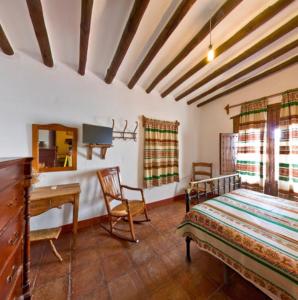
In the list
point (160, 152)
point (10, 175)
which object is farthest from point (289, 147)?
point (10, 175)

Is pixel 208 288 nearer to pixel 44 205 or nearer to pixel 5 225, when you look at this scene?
pixel 5 225

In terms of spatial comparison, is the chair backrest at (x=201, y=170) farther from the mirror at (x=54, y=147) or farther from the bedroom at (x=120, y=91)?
the mirror at (x=54, y=147)

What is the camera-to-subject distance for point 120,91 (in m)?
3.04

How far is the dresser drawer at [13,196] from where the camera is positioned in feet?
2.52

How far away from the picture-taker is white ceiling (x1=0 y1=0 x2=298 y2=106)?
60.7 inches

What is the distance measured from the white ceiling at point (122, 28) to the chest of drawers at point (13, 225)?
1592 mm

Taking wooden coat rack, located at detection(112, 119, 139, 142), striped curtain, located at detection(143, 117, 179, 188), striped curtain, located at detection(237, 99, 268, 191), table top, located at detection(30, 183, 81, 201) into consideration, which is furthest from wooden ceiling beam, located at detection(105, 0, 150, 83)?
striped curtain, located at detection(237, 99, 268, 191)

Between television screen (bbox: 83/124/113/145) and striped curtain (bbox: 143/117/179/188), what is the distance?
0.87 meters

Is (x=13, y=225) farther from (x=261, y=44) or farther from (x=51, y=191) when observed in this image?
(x=261, y=44)

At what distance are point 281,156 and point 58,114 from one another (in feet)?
12.6

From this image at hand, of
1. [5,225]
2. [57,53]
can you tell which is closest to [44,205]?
[5,225]

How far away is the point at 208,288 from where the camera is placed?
148 cm

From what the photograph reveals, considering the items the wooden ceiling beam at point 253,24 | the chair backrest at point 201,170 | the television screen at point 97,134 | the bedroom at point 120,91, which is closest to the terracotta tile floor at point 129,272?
the bedroom at point 120,91

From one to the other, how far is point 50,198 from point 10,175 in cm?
129
